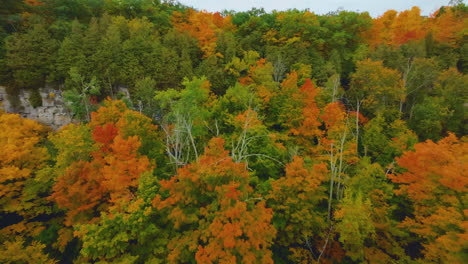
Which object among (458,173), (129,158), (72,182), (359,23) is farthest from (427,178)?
(359,23)

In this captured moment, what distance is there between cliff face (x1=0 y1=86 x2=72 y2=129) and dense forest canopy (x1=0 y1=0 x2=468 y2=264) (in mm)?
696

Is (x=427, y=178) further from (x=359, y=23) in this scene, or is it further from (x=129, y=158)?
(x=359, y=23)

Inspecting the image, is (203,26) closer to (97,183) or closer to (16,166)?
(97,183)

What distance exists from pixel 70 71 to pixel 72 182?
620 inches

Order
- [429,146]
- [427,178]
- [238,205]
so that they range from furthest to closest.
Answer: [429,146], [427,178], [238,205]

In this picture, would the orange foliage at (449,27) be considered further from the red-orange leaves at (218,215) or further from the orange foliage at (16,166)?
the orange foliage at (16,166)

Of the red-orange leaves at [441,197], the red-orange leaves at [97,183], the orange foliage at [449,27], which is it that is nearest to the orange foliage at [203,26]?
the red-orange leaves at [97,183]

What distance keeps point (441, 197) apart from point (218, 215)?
12.9m

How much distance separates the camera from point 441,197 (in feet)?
42.0

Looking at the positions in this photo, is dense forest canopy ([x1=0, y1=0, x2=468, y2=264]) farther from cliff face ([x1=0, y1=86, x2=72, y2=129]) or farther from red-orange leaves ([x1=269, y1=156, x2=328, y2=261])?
cliff face ([x1=0, y1=86, x2=72, y2=129])

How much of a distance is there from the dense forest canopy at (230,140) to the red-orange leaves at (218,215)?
11cm

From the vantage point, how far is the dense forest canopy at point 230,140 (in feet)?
44.1

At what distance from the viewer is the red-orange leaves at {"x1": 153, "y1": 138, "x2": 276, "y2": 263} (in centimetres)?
1189

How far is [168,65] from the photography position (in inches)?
1106
